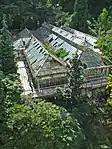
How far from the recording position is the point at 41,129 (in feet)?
46.9

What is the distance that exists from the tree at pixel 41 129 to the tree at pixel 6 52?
17.3ft

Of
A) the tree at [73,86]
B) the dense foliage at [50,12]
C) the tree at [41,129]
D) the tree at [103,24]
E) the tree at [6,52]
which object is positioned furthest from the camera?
the dense foliage at [50,12]

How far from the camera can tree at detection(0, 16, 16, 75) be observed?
19.5 metres

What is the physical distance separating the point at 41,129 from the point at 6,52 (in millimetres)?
7620

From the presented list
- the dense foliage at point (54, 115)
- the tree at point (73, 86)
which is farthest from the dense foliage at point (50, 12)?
the tree at point (73, 86)

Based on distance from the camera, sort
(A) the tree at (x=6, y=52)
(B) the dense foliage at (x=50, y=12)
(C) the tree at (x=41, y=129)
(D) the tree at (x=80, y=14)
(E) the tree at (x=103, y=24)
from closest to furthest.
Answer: (C) the tree at (x=41, y=129) → (A) the tree at (x=6, y=52) → (E) the tree at (x=103, y=24) → (D) the tree at (x=80, y=14) → (B) the dense foliage at (x=50, y=12)

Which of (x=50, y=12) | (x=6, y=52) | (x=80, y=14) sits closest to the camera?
(x=6, y=52)

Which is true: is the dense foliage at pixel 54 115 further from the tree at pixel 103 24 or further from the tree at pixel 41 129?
the tree at pixel 103 24

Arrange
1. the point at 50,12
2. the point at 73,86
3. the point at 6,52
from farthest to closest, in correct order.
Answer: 1. the point at 50,12
2. the point at 6,52
3. the point at 73,86

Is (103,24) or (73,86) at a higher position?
(103,24)

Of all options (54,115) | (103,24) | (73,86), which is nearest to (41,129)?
(54,115)

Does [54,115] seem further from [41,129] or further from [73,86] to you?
[73,86]

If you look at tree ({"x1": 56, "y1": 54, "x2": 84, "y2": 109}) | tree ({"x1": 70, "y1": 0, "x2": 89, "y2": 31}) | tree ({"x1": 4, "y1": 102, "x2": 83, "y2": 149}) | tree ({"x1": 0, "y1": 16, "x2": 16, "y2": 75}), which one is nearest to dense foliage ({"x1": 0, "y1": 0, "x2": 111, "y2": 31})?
tree ({"x1": 70, "y1": 0, "x2": 89, "y2": 31})

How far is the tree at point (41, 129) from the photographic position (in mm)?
14047
